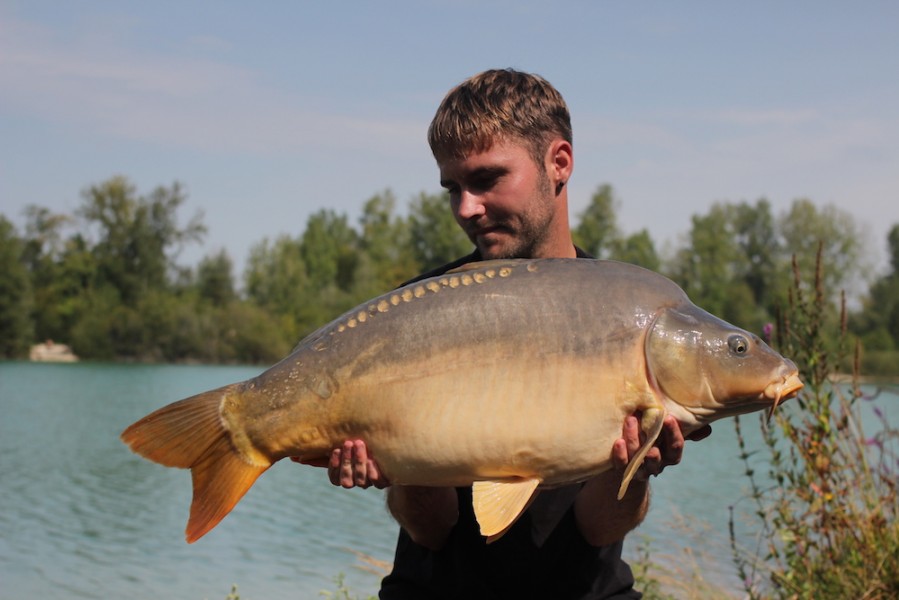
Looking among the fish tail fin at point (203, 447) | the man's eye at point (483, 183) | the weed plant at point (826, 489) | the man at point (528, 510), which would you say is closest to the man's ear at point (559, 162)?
the man at point (528, 510)

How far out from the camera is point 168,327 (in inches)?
1939

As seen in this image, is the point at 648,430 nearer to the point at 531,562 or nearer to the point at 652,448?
the point at 652,448

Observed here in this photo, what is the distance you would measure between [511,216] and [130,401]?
23524 millimetres

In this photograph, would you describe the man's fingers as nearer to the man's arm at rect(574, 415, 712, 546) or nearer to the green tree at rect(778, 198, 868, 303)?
the man's arm at rect(574, 415, 712, 546)

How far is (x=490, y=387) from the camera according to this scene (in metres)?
2.35

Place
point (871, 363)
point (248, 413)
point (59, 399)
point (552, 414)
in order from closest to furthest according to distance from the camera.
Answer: point (552, 414) → point (248, 413) → point (59, 399) → point (871, 363)

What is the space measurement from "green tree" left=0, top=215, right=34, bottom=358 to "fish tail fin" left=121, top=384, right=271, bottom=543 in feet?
154

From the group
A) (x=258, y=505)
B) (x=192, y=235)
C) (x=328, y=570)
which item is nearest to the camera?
(x=328, y=570)

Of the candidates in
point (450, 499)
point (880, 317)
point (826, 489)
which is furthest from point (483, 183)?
point (880, 317)

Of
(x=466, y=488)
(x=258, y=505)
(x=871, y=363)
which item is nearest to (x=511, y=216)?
(x=466, y=488)

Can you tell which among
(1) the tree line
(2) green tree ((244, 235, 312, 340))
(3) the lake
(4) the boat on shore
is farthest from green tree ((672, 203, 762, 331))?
(3) the lake

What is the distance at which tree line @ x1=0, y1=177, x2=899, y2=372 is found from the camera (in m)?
49.0

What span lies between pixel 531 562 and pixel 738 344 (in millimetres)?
891

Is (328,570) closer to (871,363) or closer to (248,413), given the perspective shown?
(248,413)
